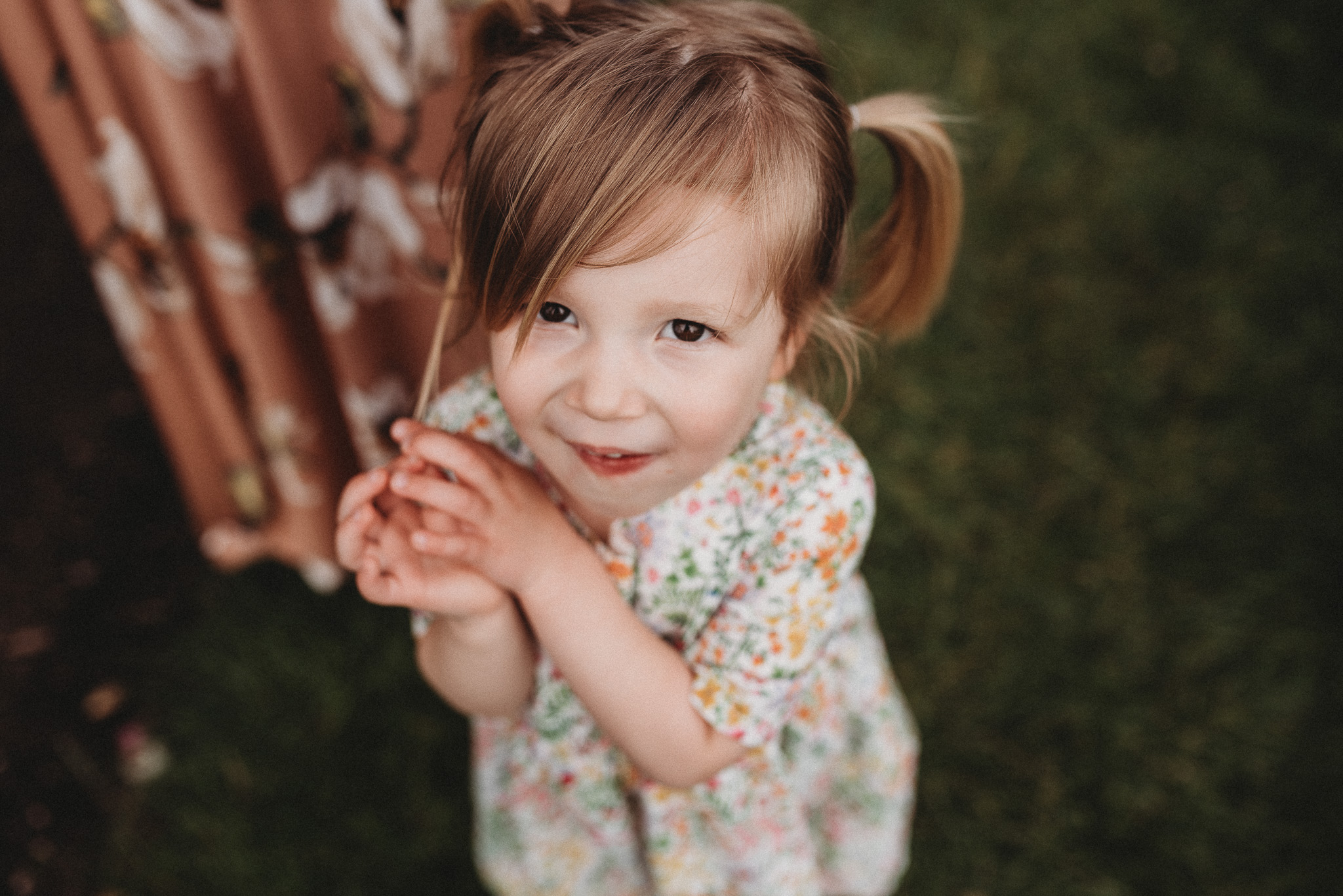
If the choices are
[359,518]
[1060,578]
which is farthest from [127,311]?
[1060,578]

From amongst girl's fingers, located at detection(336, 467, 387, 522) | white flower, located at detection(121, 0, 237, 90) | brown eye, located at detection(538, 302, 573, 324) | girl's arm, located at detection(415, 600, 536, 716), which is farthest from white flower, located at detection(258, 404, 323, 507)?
brown eye, located at detection(538, 302, 573, 324)

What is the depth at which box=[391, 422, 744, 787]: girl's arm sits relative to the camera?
95cm

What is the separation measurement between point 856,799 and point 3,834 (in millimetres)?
1424

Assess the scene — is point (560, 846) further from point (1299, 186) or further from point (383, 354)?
point (1299, 186)

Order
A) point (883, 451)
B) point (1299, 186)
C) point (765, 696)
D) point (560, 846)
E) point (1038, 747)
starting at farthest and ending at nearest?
point (1299, 186) < point (883, 451) < point (1038, 747) < point (560, 846) < point (765, 696)

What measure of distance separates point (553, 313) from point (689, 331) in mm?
128

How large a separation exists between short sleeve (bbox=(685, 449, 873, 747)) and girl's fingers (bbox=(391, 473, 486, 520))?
11.4 inches

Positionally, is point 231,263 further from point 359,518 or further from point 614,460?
point 614,460

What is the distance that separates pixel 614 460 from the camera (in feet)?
2.99

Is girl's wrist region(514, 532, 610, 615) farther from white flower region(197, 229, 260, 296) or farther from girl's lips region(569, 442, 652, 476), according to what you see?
white flower region(197, 229, 260, 296)

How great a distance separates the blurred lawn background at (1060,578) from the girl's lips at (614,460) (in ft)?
1.99

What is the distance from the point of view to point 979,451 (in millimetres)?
2162

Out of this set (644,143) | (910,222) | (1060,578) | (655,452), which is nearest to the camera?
(644,143)

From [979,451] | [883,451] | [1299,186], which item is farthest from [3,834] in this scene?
[1299,186]
